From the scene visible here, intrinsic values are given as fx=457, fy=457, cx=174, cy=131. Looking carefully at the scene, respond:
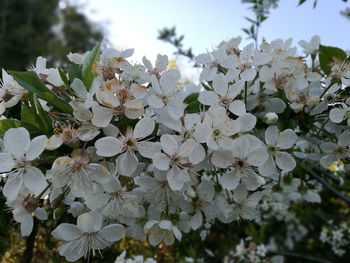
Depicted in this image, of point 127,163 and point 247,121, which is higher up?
point 247,121

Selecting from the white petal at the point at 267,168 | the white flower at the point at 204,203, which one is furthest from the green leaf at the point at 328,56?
the white flower at the point at 204,203

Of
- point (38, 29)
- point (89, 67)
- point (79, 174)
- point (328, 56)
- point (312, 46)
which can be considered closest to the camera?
point (79, 174)

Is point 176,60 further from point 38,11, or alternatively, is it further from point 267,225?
point 38,11

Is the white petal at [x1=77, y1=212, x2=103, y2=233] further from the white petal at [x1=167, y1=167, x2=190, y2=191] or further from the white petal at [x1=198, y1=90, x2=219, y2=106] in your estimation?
the white petal at [x1=198, y1=90, x2=219, y2=106]

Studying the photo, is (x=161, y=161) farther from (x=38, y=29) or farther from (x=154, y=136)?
(x=38, y=29)

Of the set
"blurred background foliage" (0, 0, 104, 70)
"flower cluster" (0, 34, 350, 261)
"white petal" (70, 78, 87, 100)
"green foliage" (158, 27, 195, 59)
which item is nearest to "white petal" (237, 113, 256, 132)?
"flower cluster" (0, 34, 350, 261)

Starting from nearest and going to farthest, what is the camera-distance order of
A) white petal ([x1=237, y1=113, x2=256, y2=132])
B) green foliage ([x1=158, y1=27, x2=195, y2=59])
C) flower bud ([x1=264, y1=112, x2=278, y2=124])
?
white petal ([x1=237, y1=113, x2=256, y2=132]) → flower bud ([x1=264, y1=112, x2=278, y2=124]) → green foliage ([x1=158, y1=27, x2=195, y2=59])

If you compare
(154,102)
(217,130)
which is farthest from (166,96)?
(217,130)
